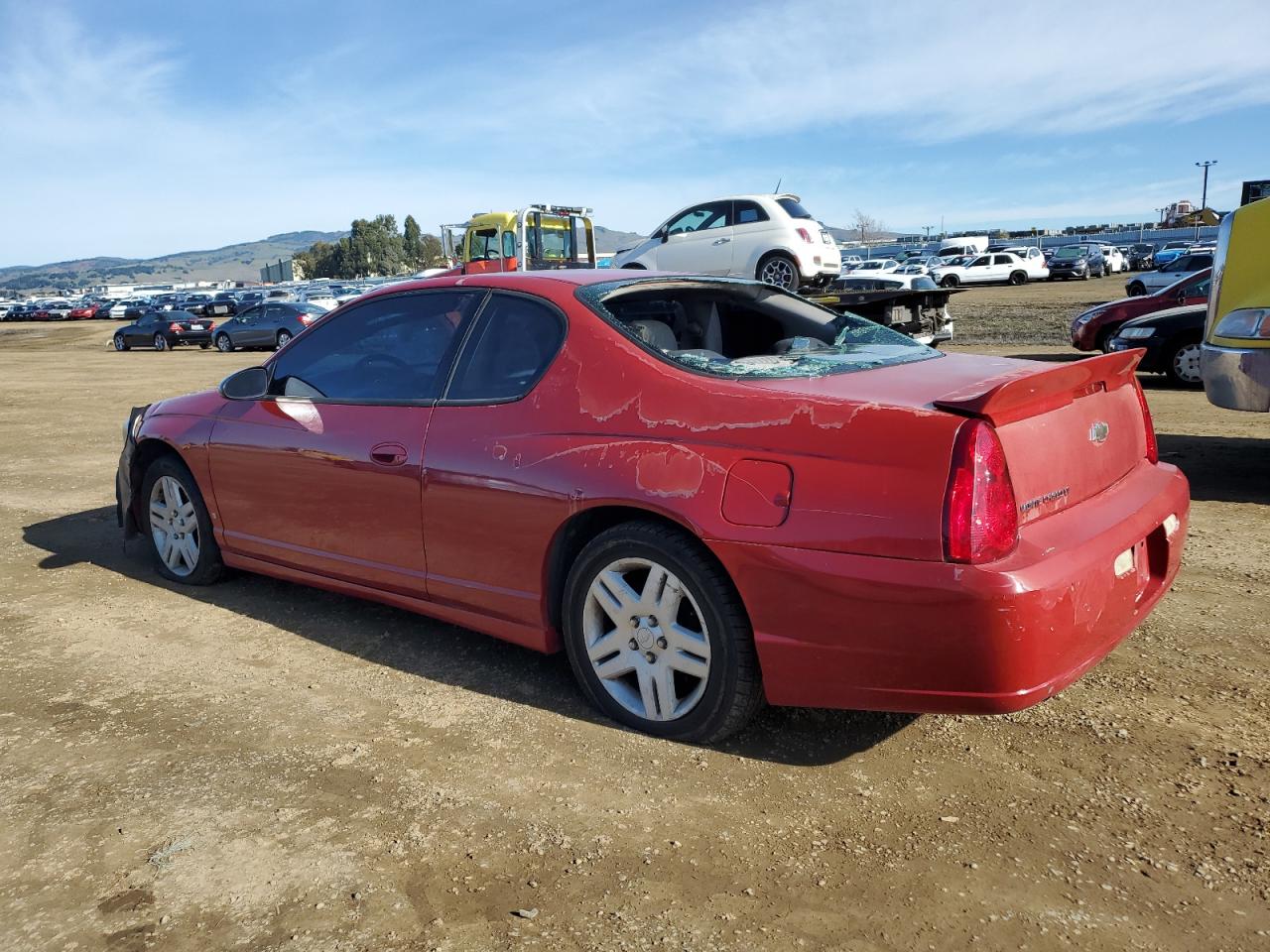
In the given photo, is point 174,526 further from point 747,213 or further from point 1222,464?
point 747,213

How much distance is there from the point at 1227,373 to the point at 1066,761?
3802 millimetres

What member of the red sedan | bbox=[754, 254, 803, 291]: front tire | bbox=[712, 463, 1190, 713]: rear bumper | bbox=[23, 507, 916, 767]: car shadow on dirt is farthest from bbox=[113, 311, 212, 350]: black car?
bbox=[712, 463, 1190, 713]: rear bumper

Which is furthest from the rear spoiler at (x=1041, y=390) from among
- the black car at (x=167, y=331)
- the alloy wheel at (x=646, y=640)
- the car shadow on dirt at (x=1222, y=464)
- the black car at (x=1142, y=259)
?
the black car at (x=1142, y=259)

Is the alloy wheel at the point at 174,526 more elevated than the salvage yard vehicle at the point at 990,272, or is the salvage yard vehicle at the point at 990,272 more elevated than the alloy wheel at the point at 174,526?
the salvage yard vehicle at the point at 990,272

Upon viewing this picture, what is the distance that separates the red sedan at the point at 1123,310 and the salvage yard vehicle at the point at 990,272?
96.4 feet

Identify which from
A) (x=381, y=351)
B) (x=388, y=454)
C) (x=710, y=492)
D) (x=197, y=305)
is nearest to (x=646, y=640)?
(x=710, y=492)

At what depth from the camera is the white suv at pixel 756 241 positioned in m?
15.4

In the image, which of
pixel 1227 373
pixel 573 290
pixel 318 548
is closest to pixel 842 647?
pixel 573 290

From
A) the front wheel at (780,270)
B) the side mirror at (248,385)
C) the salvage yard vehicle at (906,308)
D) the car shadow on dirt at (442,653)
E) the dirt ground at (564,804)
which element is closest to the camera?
the dirt ground at (564,804)

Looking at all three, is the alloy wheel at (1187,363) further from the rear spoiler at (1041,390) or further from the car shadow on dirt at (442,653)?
the car shadow on dirt at (442,653)

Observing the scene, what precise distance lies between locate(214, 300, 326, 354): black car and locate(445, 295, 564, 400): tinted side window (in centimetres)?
2439

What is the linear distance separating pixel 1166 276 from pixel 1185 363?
2453 centimetres

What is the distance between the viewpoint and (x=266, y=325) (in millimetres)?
27422

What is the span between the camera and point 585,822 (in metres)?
2.77
